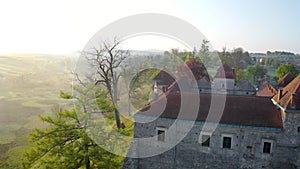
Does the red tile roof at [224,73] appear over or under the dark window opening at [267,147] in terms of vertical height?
over

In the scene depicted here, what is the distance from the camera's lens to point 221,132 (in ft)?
51.1

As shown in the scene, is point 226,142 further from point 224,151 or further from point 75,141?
point 75,141

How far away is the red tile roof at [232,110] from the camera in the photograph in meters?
15.3

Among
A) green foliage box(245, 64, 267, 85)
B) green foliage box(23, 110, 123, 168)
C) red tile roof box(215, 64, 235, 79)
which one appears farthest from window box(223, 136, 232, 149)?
green foliage box(245, 64, 267, 85)

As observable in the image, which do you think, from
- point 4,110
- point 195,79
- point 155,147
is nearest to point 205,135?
point 155,147

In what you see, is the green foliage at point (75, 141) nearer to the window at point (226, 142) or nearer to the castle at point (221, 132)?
the castle at point (221, 132)

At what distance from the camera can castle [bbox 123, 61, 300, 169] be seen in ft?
48.6

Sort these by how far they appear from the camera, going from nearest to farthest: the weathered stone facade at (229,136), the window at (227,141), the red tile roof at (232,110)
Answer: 1. the weathered stone facade at (229,136)
2. the red tile roof at (232,110)
3. the window at (227,141)

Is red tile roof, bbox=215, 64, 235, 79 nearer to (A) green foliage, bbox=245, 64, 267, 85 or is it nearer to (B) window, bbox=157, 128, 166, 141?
(B) window, bbox=157, 128, 166, 141

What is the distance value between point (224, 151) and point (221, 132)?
1.41 m

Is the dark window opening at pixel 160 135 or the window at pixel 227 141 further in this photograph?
the dark window opening at pixel 160 135

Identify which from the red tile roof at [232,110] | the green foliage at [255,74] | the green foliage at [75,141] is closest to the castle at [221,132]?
the red tile roof at [232,110]

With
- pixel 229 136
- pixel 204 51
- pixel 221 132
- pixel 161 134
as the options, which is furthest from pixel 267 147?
pixel 204 51

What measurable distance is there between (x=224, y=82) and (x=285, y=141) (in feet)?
63.5
